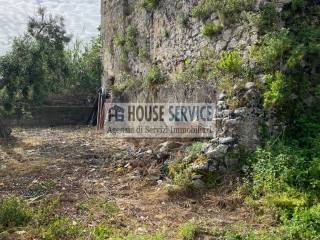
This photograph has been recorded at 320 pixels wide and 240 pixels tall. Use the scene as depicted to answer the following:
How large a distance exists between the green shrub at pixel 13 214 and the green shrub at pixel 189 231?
1690 mm

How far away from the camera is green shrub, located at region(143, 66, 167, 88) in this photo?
914 centimetres

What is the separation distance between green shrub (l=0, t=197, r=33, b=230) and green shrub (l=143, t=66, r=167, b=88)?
202 inches

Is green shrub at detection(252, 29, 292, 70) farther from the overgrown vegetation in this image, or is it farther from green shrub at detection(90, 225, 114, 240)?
the overgrown vegetation

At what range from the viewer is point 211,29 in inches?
285

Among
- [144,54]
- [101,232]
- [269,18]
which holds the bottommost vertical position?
[101,232]

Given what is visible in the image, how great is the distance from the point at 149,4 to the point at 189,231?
6.91m

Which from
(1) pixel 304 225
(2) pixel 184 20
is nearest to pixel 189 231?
(1) pixel 304 225

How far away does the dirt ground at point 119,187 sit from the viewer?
4.45 m

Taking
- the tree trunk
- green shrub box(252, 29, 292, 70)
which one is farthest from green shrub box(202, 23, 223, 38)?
the tree trunk

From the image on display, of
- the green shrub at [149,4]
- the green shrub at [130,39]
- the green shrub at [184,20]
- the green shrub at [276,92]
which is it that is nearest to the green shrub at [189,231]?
the green shrub at [276,92]

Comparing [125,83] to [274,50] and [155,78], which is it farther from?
[274,50]

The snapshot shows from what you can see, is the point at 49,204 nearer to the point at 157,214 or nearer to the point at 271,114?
the point at 157,214

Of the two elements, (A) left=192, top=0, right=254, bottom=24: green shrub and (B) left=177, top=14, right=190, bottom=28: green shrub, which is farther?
(B) left=177, top=14, right=190, bottom=28: green shrub

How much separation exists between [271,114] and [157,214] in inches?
83.9
